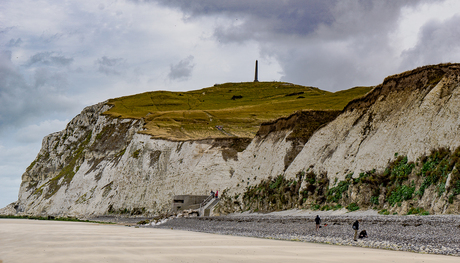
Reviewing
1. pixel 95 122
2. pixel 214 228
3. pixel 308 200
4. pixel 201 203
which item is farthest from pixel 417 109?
pixel 95 122

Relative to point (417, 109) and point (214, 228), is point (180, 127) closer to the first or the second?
point (214, 228)

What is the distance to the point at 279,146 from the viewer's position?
127ft

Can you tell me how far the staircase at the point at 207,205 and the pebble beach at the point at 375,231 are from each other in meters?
11.9

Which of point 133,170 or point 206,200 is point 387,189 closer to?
point 206,200

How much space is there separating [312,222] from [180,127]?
5349 centimetres

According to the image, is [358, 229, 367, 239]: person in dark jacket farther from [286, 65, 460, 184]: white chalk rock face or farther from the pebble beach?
[286, 65, 460, 184]: white chalk rock face

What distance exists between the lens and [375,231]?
1795 centimetres

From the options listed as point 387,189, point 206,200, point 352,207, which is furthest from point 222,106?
point 387,189

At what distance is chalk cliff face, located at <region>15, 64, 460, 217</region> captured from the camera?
2405cm

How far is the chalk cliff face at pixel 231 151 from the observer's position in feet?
78.9

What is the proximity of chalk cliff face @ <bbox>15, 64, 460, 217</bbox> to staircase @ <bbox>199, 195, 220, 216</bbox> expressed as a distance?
2.59 m

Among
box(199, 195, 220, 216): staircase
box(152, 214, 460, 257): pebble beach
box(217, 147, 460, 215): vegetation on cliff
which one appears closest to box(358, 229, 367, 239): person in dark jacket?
box(152, 214, 460, 257): pebble beach

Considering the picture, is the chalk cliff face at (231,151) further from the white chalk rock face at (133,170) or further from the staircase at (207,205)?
the staircase at (207,205)

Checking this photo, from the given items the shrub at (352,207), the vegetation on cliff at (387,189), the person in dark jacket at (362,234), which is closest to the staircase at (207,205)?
the vegetation on cliff at (387,189)
